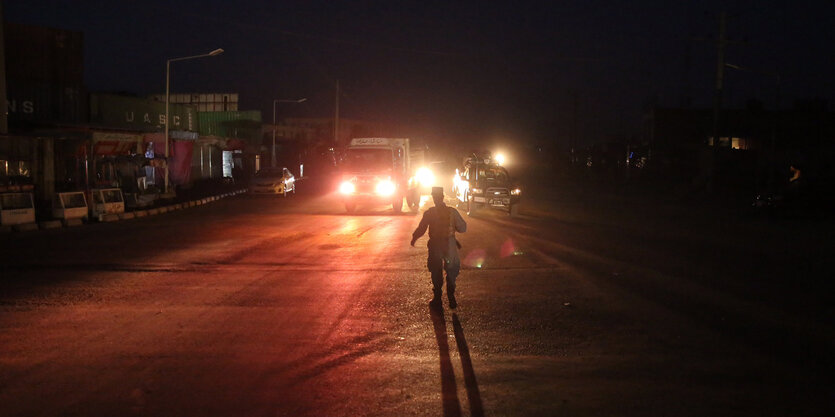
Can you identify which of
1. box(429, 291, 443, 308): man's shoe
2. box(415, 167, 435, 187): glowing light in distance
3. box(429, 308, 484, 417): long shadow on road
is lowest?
box(429, 308, 484, 417): long shadow on road

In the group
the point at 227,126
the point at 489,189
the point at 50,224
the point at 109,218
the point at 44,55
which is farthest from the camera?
the point at 227,126

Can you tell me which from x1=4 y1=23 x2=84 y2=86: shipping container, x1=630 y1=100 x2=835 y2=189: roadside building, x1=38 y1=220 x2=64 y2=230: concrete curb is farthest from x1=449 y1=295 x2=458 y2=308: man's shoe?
x1=630 y1=100 x2=835 y2=189: roadside building

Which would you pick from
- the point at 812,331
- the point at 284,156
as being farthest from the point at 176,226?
the point at 284,156

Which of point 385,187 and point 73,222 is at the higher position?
point 385,187

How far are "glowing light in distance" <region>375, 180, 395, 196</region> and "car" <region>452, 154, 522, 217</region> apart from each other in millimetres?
2911

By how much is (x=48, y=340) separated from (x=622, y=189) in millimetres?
42772

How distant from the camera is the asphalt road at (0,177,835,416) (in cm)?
586

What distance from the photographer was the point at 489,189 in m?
25.9

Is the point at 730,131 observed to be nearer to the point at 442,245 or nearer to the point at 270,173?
the point at 270,173

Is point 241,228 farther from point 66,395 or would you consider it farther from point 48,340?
point 66,395

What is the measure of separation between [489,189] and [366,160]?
4.95m

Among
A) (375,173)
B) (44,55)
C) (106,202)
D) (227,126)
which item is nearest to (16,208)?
(106,202)

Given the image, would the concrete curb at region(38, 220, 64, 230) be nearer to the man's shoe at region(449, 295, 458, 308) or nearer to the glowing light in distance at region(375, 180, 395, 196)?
the glowing light in distance at region(375, 180, 395, 196)

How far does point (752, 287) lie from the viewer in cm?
1142
